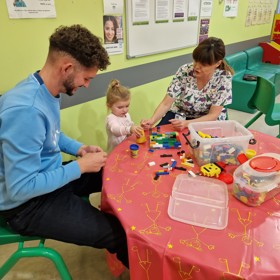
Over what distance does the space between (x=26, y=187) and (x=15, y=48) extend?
1097mm

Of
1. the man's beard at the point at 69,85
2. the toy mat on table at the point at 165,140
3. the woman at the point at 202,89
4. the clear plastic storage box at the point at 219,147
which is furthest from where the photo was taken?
the woman at the point at 202,89

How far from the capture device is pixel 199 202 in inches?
37.0

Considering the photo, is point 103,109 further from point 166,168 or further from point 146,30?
point 166,168

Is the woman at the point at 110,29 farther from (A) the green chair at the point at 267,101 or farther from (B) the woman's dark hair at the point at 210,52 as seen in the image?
(A) the green chair at the point at 267,101

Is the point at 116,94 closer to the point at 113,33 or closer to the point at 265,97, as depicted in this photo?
the point at 113,33

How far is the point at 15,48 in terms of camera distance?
1.59 m

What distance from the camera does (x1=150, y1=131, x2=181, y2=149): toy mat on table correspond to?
1.36 meters

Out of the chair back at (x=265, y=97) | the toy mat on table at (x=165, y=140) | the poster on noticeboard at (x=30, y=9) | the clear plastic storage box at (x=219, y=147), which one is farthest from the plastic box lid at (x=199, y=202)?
the chair back at (x=265, y=97)

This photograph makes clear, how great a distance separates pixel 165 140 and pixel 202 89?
2.12 feet

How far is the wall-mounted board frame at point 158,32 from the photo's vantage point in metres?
2.28

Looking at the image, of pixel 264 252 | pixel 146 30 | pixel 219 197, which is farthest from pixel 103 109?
pixel 264 252

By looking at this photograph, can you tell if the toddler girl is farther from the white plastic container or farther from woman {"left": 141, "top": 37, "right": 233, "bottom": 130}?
the white plastic container

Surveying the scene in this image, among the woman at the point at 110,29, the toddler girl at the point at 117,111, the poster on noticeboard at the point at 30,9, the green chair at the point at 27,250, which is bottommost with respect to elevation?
the green chair at the point at 27,250

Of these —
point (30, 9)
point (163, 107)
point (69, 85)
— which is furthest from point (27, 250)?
point (30, 9)
